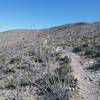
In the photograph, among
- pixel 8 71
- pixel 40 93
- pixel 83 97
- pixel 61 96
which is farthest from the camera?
pixel 8 71

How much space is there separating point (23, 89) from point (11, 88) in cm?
73

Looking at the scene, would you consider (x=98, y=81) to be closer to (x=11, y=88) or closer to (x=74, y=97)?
(x=74, y=97)

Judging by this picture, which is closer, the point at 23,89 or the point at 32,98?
the point at 32,98

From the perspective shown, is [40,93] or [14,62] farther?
[14,62]

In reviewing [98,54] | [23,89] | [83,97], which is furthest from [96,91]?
[98,54]

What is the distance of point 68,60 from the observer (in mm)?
16016

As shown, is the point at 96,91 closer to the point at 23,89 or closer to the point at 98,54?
the point at 23,89

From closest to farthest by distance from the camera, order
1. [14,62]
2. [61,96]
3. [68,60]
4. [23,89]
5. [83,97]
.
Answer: [61,96]
[83,97]
[23,89]
[68,60]
[14,62]

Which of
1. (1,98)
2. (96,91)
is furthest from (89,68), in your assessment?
(1,98)

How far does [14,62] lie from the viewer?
17438mm

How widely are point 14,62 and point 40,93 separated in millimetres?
8028

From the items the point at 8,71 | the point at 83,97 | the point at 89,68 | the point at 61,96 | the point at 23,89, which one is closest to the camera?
the point at 61,96

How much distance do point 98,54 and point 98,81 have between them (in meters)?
6.47

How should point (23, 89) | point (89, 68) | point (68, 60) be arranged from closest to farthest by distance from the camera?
point (23, 89) < point (89, 68) < point (68, 60)
